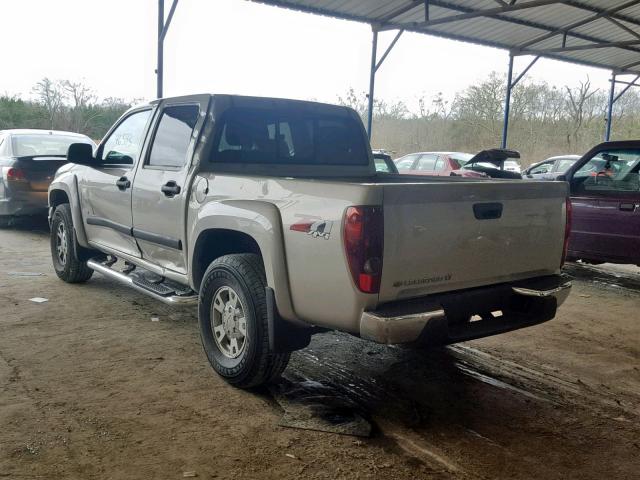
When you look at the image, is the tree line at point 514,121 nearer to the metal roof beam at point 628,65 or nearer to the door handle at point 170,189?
the metal roof beam at point 628,65

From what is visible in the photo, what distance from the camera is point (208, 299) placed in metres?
4.00

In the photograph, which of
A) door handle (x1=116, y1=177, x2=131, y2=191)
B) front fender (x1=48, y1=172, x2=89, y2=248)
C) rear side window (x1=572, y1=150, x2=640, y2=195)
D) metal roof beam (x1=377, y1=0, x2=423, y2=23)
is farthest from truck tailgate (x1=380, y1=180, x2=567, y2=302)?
metal roof beam (x1=377, y1=0, x2=423, y2=23)

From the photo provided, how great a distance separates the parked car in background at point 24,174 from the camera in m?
9.47

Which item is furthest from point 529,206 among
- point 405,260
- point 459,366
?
point 459,366

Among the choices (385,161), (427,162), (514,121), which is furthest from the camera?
(514,121)

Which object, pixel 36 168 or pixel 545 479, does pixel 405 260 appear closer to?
pixel 545 479

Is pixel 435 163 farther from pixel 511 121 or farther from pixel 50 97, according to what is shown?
pixel 511 121

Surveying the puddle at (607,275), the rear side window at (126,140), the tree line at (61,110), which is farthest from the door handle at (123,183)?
the tree line at (61,110)

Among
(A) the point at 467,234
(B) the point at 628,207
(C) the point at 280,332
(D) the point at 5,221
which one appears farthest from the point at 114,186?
(D) the point at 5,221

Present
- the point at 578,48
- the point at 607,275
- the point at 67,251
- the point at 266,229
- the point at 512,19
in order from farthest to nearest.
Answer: the point at 578,48
the point at 512,19
the point at 607,275
the point at 67,251
the point at 266,229

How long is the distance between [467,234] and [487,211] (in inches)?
7.8

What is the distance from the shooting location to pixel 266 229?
339 cm

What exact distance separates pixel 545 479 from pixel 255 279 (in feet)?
6.07

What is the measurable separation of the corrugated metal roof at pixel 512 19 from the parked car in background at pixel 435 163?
2.79 m
